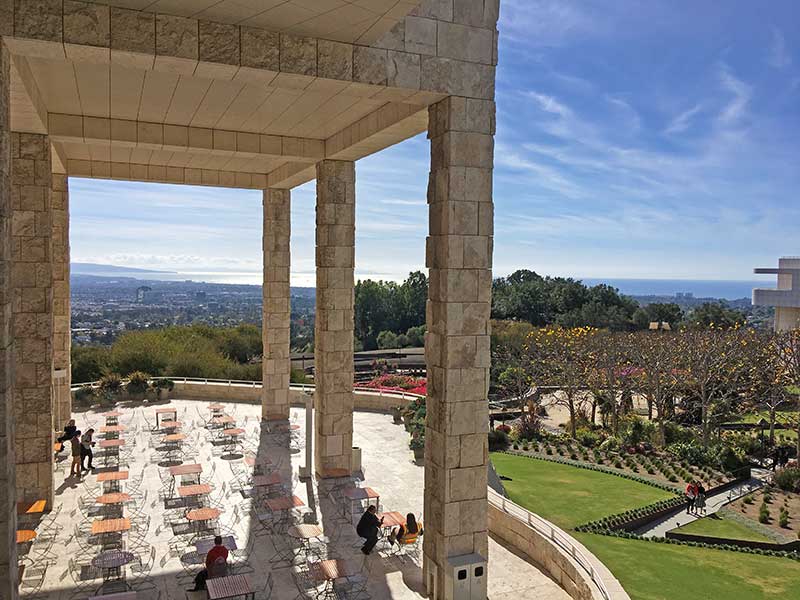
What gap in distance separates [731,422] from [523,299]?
1451 inches

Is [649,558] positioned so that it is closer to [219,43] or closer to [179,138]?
[219,43]

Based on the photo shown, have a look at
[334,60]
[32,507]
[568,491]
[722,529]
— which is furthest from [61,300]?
[722,529]

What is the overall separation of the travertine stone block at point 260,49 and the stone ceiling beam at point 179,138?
671 centimetres

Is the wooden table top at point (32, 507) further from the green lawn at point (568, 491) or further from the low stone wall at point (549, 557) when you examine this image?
the green lawn at point (568, 491)

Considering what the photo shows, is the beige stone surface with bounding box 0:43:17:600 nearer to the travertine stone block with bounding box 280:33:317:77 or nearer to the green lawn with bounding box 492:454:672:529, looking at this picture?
the travertine stone block with bounding box 280:33:317:77

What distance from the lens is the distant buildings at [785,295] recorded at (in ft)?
167

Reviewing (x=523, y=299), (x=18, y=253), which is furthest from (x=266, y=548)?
(x=523, y=299)

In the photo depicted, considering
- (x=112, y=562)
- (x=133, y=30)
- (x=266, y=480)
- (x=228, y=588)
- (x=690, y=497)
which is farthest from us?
(x=690, y=497)

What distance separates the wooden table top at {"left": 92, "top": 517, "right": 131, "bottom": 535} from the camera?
12180 mm

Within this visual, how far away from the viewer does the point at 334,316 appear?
54.7ft

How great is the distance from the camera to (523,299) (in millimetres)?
70250

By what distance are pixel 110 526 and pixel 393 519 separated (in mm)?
5651

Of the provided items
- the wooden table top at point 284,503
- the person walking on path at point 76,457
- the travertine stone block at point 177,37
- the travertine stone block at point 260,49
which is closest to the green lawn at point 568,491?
the wooden table top at point 284,503

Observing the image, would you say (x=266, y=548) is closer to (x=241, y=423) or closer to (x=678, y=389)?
(x=241, y=423)
